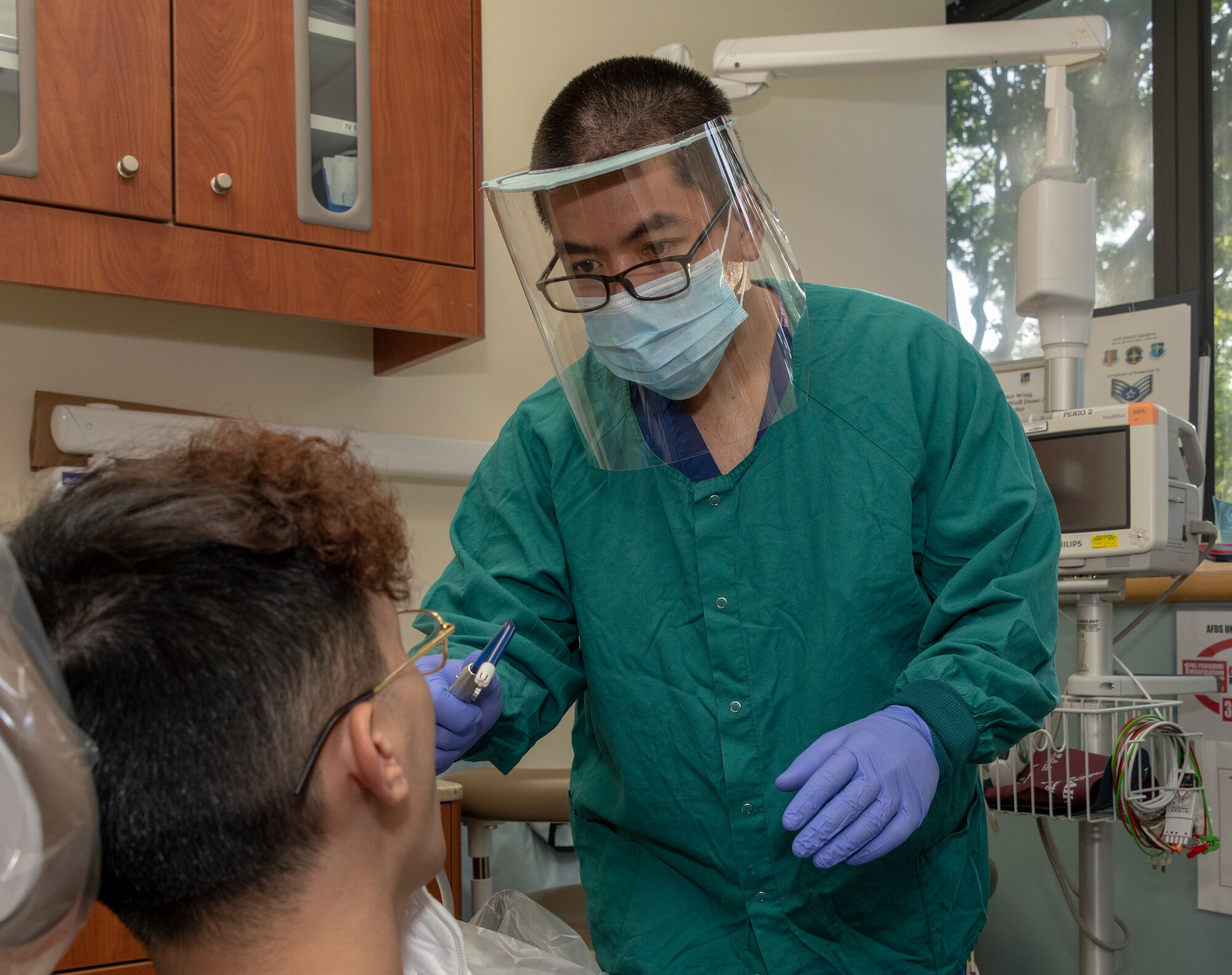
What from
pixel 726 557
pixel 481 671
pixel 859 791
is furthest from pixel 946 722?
pixel 481 671

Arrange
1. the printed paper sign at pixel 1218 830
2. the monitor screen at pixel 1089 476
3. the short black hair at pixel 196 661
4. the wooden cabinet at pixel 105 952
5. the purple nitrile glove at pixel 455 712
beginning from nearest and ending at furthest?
1. the short black hair at pixel 196 661
2. the purple nitrile glove at pixel 455 712
3. the wooden cabinet at pixel 105 952
4. the monitor screen at pixel 1089 476
5. the printed paper sign at pixel 1218 830

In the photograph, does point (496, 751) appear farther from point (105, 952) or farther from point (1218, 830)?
point (1218, 830)

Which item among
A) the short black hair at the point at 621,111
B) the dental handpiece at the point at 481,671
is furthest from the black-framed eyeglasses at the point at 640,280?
the dental handpiece at the point at 481,671

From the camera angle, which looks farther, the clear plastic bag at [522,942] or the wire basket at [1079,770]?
the wire basket at [1079,770]

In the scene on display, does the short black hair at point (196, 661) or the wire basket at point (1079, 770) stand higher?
the short black hair at point (196, 661)

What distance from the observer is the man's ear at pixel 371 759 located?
0.74m

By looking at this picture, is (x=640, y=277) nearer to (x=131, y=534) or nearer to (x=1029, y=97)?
(x=131, y=534)

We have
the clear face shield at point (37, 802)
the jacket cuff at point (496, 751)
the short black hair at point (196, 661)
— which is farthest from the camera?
the jacket cuff at point (496, 751)

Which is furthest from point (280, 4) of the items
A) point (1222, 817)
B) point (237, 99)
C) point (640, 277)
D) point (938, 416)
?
point (1222, 817)

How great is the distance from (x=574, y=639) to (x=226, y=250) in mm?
819

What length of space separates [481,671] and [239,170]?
1.01 metres

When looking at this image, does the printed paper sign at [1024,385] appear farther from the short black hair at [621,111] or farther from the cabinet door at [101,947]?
the cabinet door at [101,947]

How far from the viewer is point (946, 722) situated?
1079mm

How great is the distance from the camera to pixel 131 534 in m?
0.70
